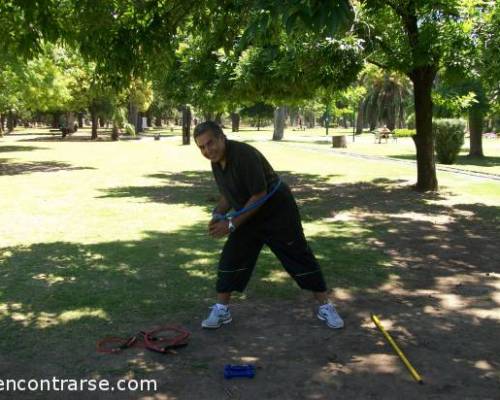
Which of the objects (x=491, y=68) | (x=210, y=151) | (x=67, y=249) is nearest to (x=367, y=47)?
(x=491, y=68)

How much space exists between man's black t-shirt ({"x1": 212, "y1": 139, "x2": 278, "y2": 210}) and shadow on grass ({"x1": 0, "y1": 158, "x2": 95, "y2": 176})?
1568 centimetres

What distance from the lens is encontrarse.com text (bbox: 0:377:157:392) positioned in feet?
12.3

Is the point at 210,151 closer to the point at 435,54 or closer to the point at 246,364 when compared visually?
the point at 246,364

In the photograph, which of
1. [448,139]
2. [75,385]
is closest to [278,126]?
[448,139]

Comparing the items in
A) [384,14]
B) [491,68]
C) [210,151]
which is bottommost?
[210,151]

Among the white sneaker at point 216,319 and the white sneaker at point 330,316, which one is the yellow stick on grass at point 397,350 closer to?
the white sneaker at point 330,316

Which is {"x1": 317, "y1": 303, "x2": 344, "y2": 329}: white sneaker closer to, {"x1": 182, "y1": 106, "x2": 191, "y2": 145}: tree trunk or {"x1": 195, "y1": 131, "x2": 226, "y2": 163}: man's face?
{"x1": 195, "y1": 131, "x2": 226, "y2": 163}: man's face

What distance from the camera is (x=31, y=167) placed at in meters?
20.7

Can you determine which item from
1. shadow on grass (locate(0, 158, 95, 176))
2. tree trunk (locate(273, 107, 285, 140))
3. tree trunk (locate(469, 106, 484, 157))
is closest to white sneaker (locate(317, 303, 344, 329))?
shadow on grass (locate(0, 158, 95, 176))

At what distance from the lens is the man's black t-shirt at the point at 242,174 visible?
4.28 metres

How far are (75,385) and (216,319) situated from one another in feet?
4.47

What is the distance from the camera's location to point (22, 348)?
4.40 meters

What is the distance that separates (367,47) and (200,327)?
29.8 ft

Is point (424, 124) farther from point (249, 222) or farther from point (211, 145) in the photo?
point (211, 145)
